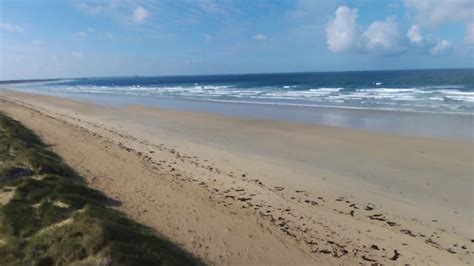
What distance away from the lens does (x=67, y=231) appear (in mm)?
5496

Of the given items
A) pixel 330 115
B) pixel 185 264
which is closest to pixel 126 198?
pixel 185 264

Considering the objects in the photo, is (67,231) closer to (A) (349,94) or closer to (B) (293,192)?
(B) (293,192)

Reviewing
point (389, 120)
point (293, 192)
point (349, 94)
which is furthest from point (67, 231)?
point (349, 94)

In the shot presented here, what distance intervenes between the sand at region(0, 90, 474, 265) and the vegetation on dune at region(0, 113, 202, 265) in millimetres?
607

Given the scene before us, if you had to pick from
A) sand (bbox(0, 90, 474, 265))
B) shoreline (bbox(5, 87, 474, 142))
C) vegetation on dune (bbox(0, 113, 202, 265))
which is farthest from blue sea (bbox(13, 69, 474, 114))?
vegetation on dune (bbox(0, 113, 202, 265))

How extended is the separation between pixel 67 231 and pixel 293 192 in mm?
5017

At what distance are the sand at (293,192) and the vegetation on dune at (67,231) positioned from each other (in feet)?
1.99

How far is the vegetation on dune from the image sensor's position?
499cm

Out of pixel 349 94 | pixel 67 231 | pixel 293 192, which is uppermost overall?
pixel 67 231

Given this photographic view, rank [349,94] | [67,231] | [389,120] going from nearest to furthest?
[67,231]
[389,120]
[349,94]

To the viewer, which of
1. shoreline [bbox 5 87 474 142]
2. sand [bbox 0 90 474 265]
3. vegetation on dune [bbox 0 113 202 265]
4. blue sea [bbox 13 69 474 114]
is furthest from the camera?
blue sea [bbox 13 69 474 114]

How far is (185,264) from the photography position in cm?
525

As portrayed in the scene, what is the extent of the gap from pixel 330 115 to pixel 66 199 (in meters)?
18.9

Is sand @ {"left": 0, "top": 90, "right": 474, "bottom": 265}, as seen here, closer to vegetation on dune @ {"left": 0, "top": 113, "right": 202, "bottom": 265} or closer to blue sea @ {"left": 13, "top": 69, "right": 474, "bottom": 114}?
vegetation on dune @ {"left": 0, "top": 113, "right": 202, "bottom": 265}
